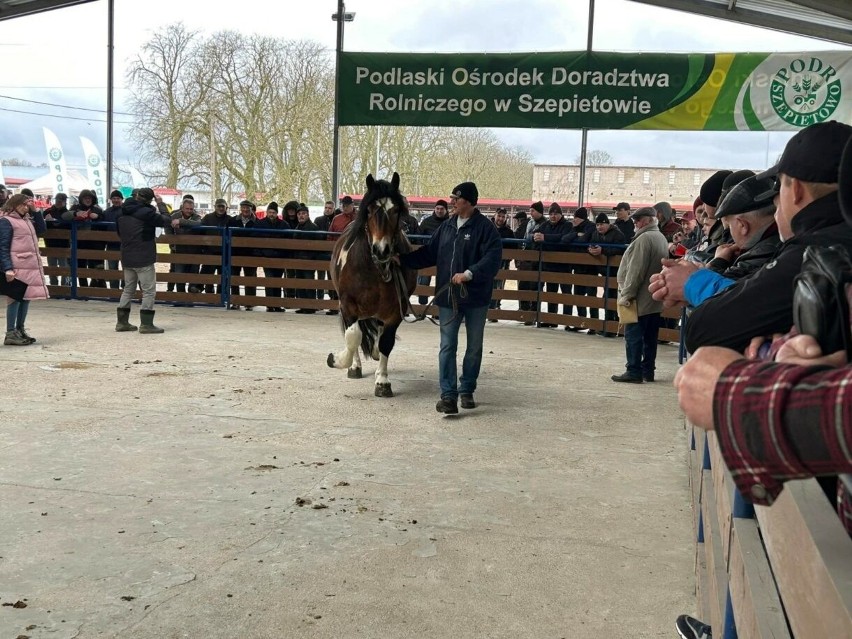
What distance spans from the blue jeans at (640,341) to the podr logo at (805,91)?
5.36 metres

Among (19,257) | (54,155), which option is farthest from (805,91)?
(54,155)

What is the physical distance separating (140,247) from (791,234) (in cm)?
904

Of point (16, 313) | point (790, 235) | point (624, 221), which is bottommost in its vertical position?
point (16, 313)

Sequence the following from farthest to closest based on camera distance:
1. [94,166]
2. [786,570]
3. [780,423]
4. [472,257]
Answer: [94,166] < [472,257] < [786,570] < [780,423]

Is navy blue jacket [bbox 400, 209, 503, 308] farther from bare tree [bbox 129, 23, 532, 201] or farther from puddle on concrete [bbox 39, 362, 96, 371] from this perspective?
bare tree [bbox 129, 23, 532, 201]

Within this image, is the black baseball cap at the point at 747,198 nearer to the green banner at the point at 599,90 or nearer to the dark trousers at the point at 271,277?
the green banner at the point at 599,90

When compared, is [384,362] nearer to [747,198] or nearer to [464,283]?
[464,283]

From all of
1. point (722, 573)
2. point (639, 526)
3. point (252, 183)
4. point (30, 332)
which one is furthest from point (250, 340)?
point (252, 183)

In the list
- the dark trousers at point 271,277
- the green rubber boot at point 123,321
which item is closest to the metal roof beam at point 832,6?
the dark trousers at point 271,277

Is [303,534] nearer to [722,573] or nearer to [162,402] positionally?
[722,573]

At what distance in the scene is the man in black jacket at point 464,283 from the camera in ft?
20.8

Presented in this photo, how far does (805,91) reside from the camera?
11.3 metres

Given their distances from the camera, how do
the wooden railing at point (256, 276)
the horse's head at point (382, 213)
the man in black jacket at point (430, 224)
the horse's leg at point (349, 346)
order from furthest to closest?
the man in black jacket at point (430, 224) → the wooden railing at point (256, 276) → the horse's leg at point (349, 346) → the horse's head at point (382, 213)

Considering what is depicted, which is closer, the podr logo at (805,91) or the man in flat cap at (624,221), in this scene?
the man in flat cap at (624,221)
